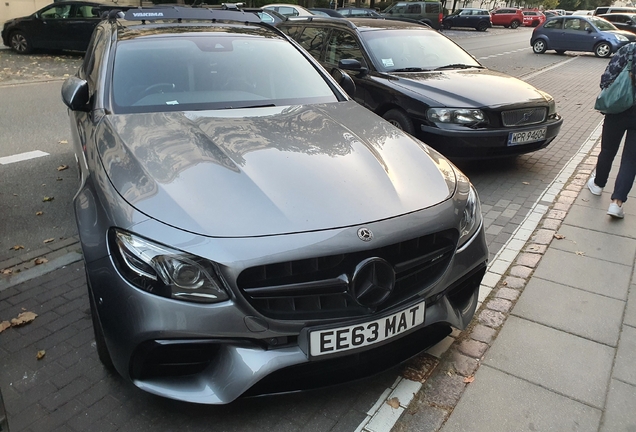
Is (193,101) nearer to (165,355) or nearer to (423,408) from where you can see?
(165,355)

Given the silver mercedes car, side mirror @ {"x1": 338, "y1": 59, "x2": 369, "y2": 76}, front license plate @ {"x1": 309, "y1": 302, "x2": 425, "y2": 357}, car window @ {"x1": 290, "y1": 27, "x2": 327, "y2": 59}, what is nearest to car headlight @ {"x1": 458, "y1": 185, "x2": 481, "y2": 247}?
the silver mercedes car

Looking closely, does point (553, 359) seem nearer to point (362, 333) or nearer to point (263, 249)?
point (362, 333)

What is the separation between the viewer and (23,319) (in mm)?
3193

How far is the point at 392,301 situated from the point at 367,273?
221mm

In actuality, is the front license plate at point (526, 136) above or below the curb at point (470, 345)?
Result: above

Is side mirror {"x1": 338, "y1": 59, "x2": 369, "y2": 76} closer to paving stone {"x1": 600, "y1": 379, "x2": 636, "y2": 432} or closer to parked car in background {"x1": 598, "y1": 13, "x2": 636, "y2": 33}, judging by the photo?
paving stone {"x1": 600, "y1": 379, "x2": 636, "y2": 432}

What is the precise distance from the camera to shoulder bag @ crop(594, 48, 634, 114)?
4574 millimetres

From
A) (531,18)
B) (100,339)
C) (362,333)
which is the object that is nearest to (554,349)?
(362,333)

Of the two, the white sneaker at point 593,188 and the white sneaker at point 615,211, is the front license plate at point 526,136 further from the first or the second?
A: the white sneaker at point 615,211

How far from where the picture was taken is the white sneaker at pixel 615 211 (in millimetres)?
4945

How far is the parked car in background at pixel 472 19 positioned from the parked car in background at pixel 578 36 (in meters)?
16.9

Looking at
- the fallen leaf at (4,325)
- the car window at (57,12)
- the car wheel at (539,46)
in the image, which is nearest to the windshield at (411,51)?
the fallen leaf at (4,325)

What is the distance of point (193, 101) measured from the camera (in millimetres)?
3482

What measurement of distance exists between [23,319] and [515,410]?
2770 millimetres
